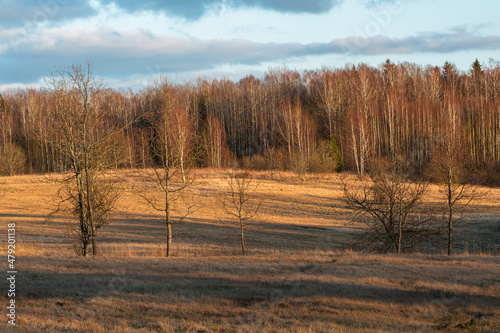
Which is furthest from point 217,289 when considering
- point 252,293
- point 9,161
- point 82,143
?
point 9,161

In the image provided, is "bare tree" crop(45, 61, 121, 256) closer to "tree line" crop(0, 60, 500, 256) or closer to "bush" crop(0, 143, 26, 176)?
"tree line" crop(0, 60, 500, 256)

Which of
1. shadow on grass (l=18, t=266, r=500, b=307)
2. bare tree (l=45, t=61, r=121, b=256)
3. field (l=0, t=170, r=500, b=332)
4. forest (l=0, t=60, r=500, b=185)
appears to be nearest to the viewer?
field (l=0, t=170, r=500, b=332)

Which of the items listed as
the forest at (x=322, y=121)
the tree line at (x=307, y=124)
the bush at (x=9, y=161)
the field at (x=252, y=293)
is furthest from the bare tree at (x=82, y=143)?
the bush at (x=9, y=161)

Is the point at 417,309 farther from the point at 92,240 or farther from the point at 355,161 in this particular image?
the point at 355,161

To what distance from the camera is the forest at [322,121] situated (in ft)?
216

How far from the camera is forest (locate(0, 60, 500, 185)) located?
2594 inches

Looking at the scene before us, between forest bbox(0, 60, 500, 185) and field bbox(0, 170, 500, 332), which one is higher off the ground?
forest bbox(0, 60, 500, 185)

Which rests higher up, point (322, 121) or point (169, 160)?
point (322, 121)

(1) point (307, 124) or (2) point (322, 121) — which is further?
(2) point (322, 121)

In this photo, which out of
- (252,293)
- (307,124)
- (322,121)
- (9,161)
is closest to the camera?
(252,293)

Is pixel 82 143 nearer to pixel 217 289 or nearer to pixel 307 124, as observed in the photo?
pixel 217 289

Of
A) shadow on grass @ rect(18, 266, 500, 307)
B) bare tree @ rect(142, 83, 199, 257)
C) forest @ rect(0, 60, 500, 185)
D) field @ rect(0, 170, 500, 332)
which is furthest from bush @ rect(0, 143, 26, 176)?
shadow on grass @ rect(18, 266, 500, 307)

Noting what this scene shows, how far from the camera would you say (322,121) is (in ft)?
284

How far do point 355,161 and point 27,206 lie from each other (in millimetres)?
48274
